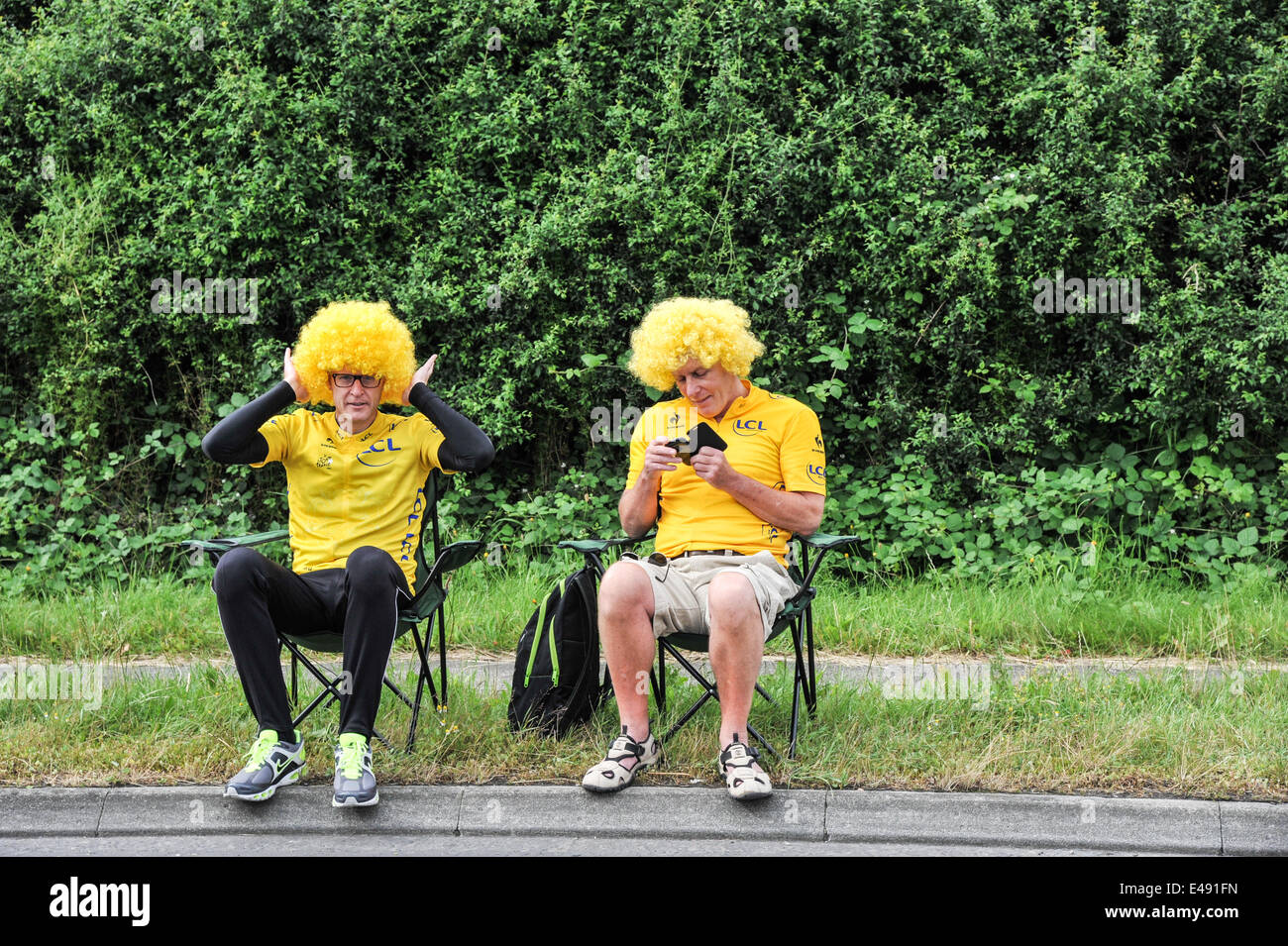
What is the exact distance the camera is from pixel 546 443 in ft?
23.8

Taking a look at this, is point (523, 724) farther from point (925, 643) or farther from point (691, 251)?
point (691, 251)

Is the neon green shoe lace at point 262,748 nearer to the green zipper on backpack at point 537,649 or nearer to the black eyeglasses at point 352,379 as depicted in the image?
the green zipper on backpack at point 537,649

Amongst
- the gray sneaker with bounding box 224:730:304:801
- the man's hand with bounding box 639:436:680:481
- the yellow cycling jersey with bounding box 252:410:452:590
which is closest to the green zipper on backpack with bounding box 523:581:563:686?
the yellow cycling jersey with bounding box 252:410:452:590

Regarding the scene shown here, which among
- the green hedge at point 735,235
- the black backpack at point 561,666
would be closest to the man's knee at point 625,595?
the black backpack at point 561,666

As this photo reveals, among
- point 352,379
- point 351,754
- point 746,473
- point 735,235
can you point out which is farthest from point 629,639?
point 735,235

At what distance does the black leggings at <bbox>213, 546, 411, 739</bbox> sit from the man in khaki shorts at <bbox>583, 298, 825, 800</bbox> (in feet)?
2.40

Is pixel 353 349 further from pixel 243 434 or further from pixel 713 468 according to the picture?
pixel 713 468

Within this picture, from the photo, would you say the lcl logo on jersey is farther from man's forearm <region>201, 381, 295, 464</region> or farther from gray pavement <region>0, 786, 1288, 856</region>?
gray pavement <region>0, 786, 1288, 856</region>

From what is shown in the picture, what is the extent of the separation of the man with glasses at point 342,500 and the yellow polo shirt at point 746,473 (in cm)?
70

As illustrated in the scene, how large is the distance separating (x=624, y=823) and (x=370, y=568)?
3.82 feet

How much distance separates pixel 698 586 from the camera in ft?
14.1

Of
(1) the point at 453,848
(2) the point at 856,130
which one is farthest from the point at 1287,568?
(1) the point at 453,848

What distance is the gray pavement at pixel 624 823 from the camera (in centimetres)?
373

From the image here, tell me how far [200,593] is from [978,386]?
14.5 feet
